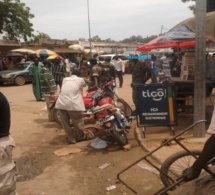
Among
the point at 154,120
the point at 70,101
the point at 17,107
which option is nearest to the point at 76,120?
the point at 70,101

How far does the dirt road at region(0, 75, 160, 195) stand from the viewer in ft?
14.1

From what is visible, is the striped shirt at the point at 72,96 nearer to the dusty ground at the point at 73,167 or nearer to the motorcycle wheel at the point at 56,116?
the dusty ground at the point at 73,167

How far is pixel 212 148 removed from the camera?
7.91ft

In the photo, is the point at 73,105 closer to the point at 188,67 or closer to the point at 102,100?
the point at 102,100

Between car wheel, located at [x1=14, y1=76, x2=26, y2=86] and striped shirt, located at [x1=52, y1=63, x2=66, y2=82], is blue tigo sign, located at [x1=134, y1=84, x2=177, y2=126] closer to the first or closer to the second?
striped shirt, located at [x1=52, y1=63, x2=66, y2=82]

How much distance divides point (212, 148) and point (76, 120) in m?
4.22

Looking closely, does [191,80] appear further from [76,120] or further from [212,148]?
[212,148]

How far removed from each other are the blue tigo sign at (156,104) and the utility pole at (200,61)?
53 centimetres

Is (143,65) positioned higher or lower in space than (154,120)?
higher

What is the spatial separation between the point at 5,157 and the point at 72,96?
11.1 feet

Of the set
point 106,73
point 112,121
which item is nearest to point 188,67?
point 112,121

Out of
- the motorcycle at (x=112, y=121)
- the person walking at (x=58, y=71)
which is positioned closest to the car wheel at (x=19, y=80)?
the person walking at (x=58, y=71)

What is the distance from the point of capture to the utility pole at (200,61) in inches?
214

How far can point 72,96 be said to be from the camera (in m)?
6.20
